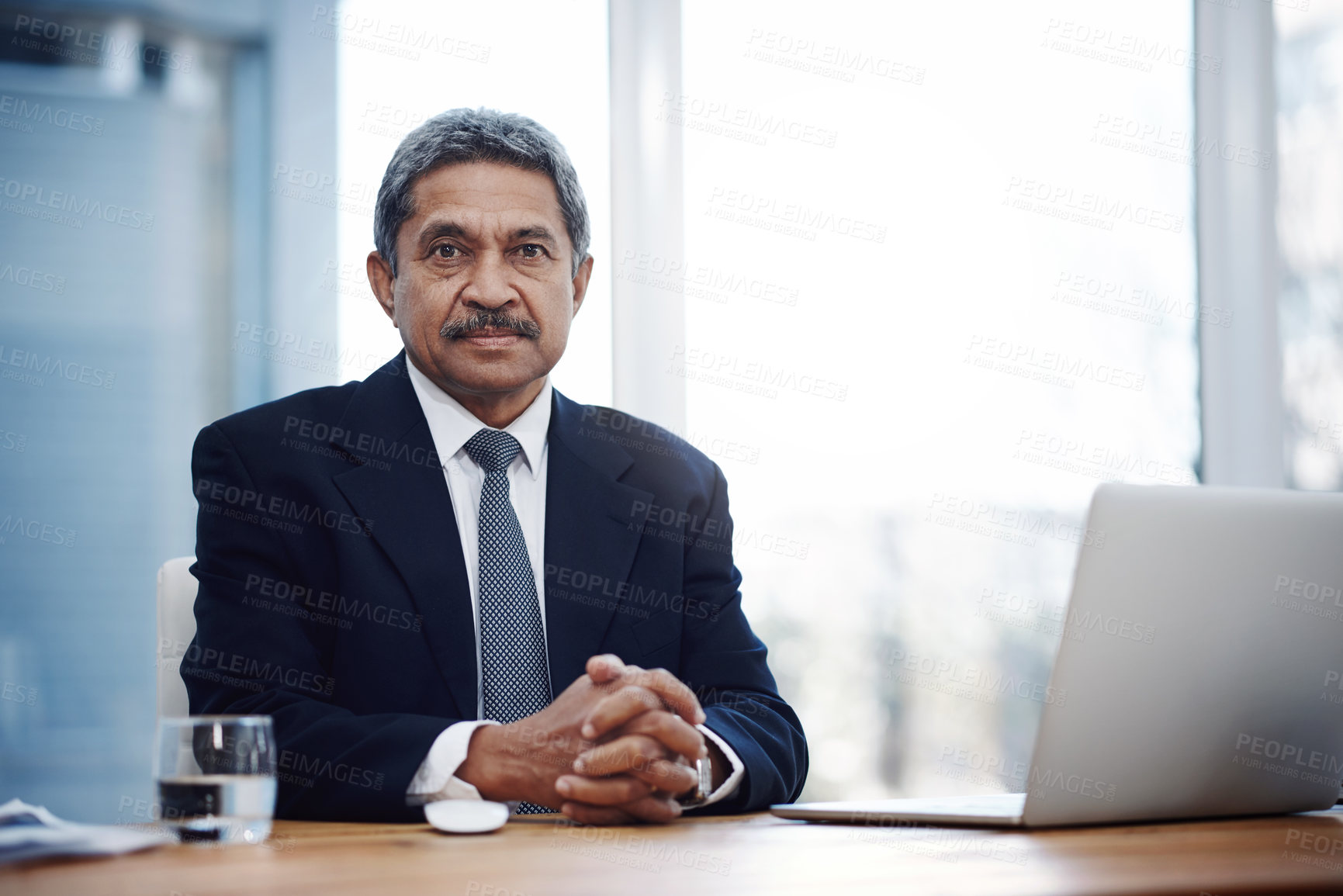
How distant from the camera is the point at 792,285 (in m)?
2.90

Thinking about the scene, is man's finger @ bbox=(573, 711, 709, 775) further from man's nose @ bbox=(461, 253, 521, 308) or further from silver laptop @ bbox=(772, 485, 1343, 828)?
man's nose @ bbox=(461, 253, 521, 308)

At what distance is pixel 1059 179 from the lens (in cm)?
307

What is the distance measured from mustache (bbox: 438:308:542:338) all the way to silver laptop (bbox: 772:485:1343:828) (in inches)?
41.8

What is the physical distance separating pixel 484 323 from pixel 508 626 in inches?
20.6

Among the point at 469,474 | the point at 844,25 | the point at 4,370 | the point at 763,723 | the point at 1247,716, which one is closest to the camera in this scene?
the point at 1247,716

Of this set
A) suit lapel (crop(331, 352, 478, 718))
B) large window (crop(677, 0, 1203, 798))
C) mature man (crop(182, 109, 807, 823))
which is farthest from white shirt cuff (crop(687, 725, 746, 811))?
large window (crop(677, 0, 1203, 798))

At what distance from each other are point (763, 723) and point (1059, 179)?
2.08 meters

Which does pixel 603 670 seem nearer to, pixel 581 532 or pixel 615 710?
pixel 615 710

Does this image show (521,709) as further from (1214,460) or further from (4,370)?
(1214,460)

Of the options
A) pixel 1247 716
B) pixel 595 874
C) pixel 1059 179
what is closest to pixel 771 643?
pixel 1059 179

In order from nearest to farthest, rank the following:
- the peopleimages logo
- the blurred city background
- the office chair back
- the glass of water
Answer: the glass of water < the peopleimages logo < the office chair back < the blurred city background

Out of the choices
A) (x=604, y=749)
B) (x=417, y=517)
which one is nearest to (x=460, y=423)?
(x=417, y=517)

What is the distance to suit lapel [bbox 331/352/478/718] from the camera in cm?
165

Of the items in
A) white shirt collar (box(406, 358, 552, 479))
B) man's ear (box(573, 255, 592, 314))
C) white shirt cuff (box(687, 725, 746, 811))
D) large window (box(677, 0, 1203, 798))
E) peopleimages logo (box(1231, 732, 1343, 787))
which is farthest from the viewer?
large window (box(677, 0, 1203, 798))
